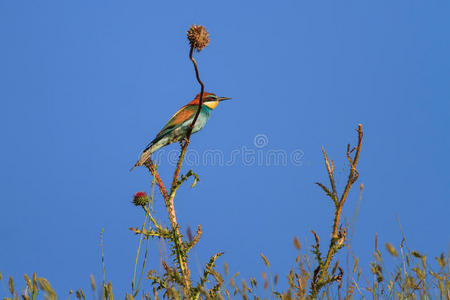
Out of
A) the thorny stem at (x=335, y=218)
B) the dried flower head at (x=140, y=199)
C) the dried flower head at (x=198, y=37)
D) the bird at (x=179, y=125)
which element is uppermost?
the bird at (x=179, y=125)

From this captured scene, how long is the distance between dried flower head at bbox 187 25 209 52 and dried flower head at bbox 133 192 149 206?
4.28 feet

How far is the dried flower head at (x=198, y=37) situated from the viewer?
124 inches

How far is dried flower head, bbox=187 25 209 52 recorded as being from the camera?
3.14m

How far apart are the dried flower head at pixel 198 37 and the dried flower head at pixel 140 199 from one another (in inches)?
51.4

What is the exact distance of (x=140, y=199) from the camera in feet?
12.5

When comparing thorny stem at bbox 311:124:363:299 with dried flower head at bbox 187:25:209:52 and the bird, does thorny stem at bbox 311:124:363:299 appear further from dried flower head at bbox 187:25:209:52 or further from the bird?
the bird

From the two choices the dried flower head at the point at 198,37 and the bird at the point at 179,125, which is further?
the bird at the point at 179,125

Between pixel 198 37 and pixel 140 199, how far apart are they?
1.41 m

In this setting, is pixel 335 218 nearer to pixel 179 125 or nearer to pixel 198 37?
pixel 198 37

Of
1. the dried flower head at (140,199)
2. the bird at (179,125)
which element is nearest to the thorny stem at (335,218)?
the dried flower head at (140,199)

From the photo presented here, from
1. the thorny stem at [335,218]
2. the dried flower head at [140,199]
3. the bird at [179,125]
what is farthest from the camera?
the bird at [179,125]

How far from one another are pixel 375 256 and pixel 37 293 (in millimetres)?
1773

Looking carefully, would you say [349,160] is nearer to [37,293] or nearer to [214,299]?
[214,299]

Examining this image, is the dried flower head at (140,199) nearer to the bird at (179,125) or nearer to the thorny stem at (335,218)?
the thorny stem at (335,218)
